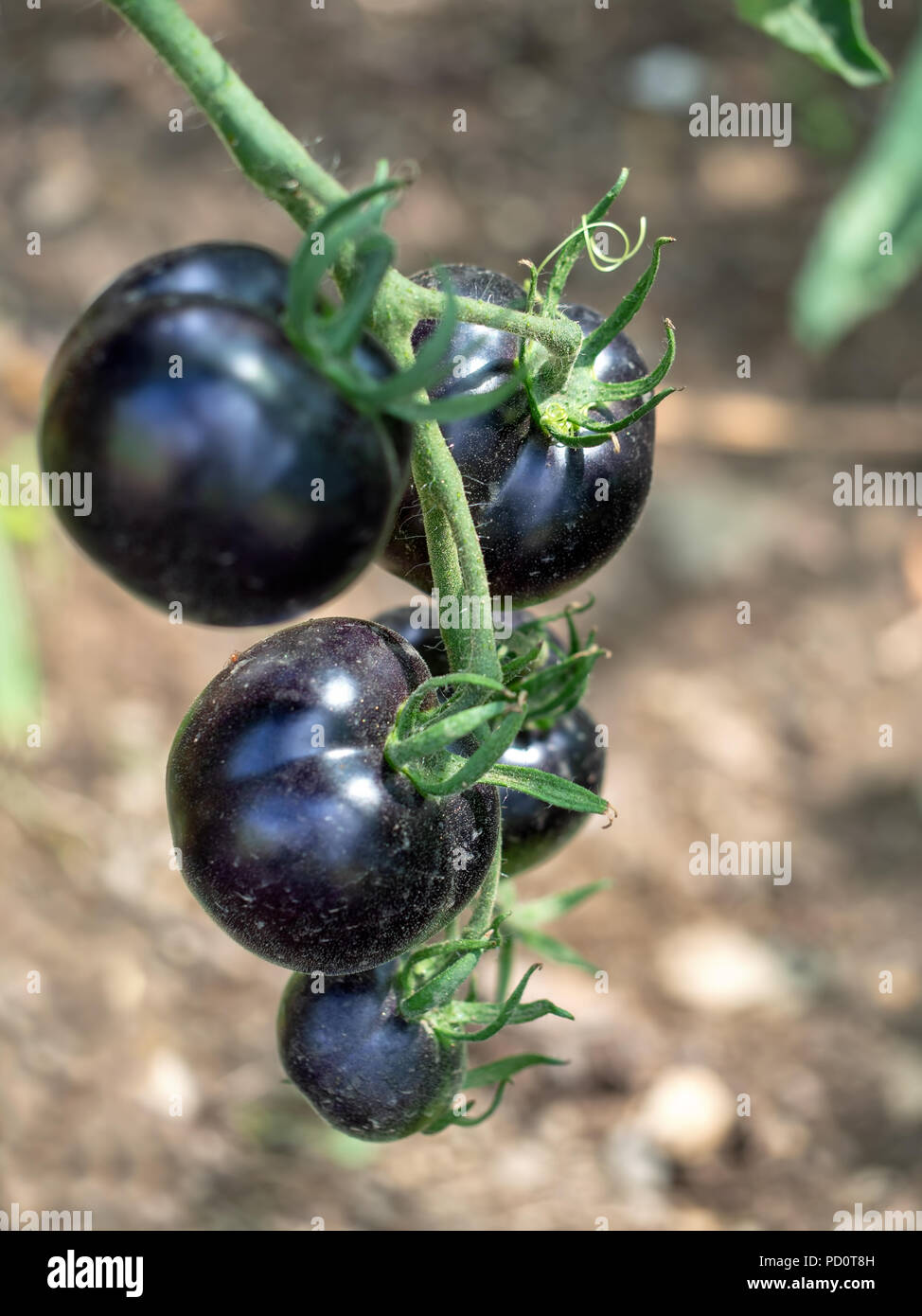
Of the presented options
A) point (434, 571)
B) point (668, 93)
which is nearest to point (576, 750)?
point (434, 571)

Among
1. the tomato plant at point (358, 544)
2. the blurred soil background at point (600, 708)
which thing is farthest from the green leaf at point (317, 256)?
the blurred soil background at point (600, 708)

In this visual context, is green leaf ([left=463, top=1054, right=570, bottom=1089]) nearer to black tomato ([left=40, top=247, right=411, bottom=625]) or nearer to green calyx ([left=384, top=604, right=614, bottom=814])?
green calyx ([left=384, top=604, right=614, bottom=814])

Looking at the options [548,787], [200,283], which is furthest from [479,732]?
[200,283]

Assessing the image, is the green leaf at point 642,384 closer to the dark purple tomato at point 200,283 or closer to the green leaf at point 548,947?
the dark purple tomato at point 200,283

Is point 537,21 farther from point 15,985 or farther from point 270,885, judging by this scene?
point 270,885

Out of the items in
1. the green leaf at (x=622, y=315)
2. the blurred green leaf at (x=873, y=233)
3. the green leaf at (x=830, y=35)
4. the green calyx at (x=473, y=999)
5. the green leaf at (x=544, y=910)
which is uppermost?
the blurred green leaf at (x=873, y=233)

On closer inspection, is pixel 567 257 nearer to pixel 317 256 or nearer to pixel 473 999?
pixel 317 256

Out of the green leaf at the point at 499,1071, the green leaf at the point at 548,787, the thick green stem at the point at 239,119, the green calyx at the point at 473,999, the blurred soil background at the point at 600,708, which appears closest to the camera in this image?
the thick green stem at the point at 239,119
